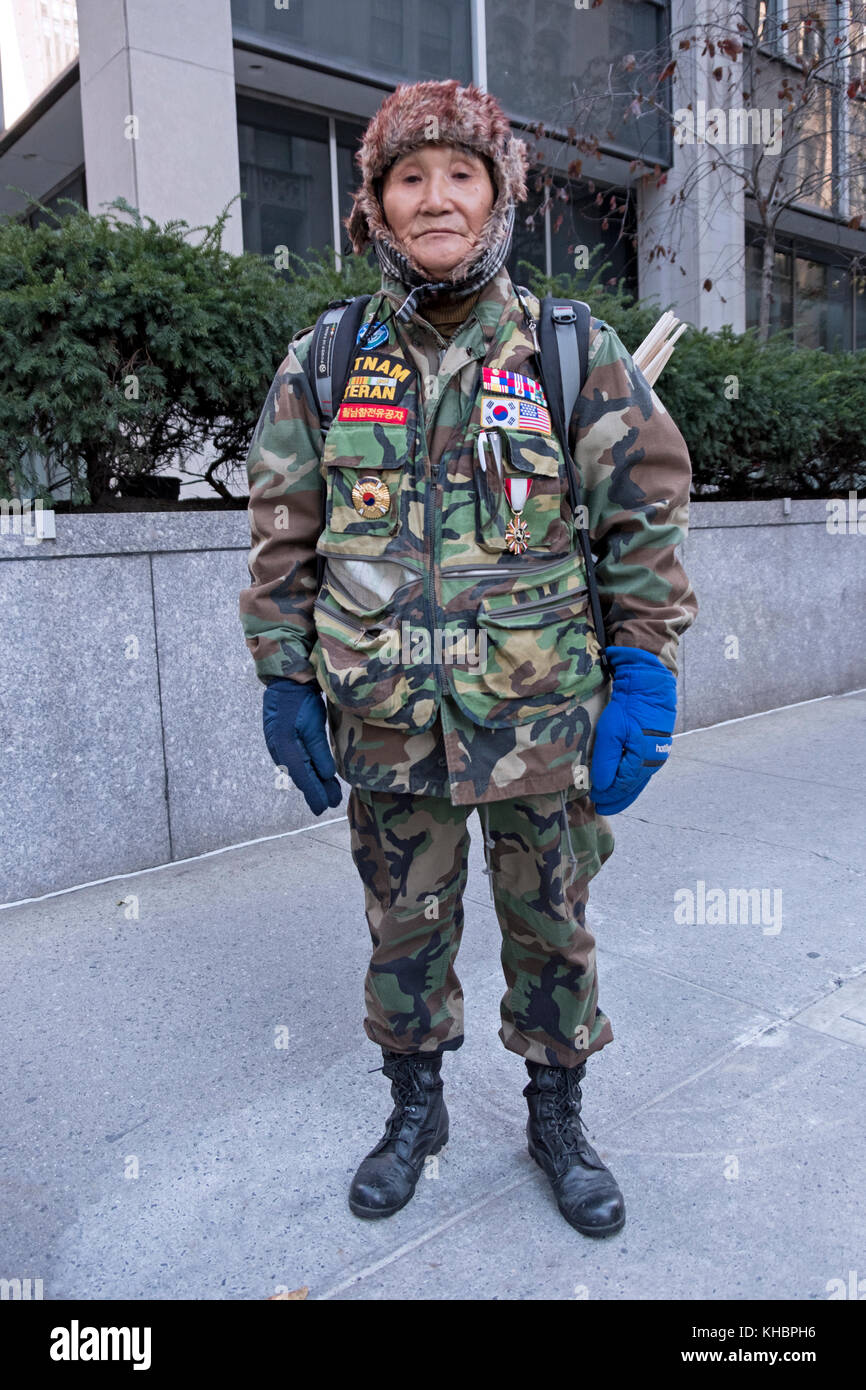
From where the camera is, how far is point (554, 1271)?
1.97 meters

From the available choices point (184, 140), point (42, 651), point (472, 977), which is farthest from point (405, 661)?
point (184, 140)

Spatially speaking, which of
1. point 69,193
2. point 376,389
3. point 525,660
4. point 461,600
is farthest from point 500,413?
point 69,193

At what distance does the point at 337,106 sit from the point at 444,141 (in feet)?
25.0

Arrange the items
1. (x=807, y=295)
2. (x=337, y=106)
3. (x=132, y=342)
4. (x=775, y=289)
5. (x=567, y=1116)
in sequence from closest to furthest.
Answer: (x=567, y=1116) → (x=132, y=342) → (x=337, y=106) → (x=775, y=289) → (x=807, y=295)

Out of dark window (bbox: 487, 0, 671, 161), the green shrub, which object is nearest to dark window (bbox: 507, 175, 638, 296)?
dark window (bbox: 487, 0, 671, 161)

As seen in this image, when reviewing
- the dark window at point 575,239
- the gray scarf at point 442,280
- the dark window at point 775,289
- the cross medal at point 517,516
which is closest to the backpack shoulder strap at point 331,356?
the gray scarf at point 442,280

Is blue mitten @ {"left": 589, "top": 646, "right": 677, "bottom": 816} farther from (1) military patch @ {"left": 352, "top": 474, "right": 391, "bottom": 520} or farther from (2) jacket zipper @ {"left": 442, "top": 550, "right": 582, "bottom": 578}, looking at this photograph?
(1) military patch @ {"left": 352, "top": 474, "right": 391, "bottom": 520}

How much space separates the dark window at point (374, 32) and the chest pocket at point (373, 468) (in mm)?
7076

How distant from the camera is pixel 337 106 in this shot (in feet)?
28.1

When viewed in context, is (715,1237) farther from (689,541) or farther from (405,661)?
(689,541)

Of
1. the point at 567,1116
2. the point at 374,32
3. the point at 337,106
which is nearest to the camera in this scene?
the point at 567,1116

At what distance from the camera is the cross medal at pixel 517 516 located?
1.97 meters

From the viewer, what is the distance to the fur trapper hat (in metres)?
1.97

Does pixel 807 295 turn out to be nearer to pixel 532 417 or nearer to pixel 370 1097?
pixel 532 417
